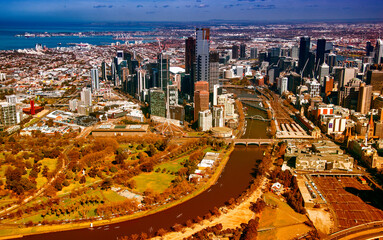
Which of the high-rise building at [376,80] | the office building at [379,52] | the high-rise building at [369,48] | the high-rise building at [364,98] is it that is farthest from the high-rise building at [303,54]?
the high-rise building at [364,98]

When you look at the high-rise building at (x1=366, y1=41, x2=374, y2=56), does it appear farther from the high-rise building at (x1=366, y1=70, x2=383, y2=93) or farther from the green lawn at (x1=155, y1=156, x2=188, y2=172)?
the green lawn at (x1=155, y1=156, x2=188, y2=172)

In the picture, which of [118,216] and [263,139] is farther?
[263,139]

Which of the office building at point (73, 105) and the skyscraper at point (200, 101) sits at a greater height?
the skyscraper at point (200, 101)

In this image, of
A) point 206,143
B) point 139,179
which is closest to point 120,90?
point 206,143

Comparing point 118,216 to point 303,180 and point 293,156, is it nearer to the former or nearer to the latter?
point 303,180

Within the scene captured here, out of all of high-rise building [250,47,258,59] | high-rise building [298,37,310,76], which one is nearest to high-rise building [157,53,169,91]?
high-rise building [298,37,310,76]

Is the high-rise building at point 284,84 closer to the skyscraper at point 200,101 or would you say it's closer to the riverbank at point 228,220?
the skyscraper at point 200,101
